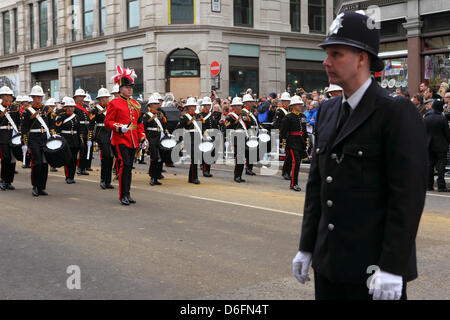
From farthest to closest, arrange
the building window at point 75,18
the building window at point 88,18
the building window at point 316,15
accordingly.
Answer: the building window at point 75,18 → the building window at point 88,18 → the building window at point 316,15

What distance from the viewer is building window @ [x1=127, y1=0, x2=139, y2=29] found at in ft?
104

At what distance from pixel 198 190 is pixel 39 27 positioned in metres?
32.0

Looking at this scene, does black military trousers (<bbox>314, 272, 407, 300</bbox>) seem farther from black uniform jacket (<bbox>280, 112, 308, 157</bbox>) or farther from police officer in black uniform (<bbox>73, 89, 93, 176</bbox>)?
police officer in black uniform (<bbox>73, 89, 93, 176</bbox>)

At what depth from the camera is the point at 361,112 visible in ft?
9.20

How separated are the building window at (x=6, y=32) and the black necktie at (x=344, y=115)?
4572cm

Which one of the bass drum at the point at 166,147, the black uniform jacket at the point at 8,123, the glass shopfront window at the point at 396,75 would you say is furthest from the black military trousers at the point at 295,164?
the glass shopfront window at the point at 396,75

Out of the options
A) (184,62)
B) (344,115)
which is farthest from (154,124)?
(184,62)

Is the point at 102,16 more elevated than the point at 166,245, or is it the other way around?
the point at 102,16

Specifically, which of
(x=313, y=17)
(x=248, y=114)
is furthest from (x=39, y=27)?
(x=248, y=114)

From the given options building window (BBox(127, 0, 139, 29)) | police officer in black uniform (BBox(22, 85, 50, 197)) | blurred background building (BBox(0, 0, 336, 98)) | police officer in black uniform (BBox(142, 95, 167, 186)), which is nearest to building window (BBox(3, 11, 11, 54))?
blurred background building (BBox(0, 0, 336, 98))

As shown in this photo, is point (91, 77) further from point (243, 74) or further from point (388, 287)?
point (388, 287)

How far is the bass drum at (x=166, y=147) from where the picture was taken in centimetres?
1377

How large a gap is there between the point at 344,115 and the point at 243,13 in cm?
2943

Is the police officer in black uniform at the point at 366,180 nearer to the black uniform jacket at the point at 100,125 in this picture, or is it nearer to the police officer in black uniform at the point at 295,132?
the police officer in black uniform at the point at 295,132
